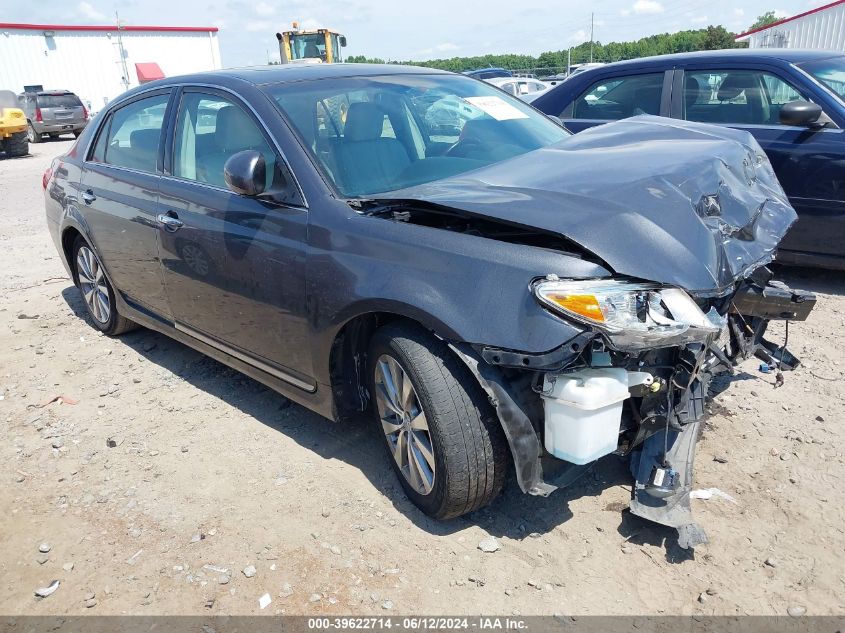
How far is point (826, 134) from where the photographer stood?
191 inches

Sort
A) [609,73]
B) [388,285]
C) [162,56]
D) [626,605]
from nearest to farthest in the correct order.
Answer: [626,605] < [388,285] < [609,73] < [162,56]

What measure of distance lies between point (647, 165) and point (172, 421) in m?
2.84

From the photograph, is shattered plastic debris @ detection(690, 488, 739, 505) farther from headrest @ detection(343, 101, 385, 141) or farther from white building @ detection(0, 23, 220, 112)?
white building @ detection(0, 23, 220, 112)

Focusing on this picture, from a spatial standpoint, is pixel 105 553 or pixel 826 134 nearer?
pixel 105 553

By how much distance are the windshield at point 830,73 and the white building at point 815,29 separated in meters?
21.4

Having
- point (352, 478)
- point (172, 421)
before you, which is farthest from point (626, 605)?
point (172, 421)

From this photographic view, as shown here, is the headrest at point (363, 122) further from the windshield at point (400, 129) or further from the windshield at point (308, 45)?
the windshield at point (308, 45)

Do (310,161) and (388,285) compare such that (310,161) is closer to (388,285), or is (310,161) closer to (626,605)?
(388,285)

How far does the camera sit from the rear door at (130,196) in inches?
157

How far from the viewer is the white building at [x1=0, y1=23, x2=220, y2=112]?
3422cm

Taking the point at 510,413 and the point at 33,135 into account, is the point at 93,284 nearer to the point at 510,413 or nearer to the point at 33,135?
the point at 510,413

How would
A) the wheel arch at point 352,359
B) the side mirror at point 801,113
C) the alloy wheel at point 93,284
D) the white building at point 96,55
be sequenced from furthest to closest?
the white building at point 96,55, the alloy wheel at point 93,284, the side mirror at point 801,113, the wheel arch at point 352,359

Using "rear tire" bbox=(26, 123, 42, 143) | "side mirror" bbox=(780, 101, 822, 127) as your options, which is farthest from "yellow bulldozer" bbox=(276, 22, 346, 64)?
"side mirror" bbox=(780, 101, 822, 127)

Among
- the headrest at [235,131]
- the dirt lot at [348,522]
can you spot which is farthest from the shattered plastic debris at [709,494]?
the headrest at [235,131]
